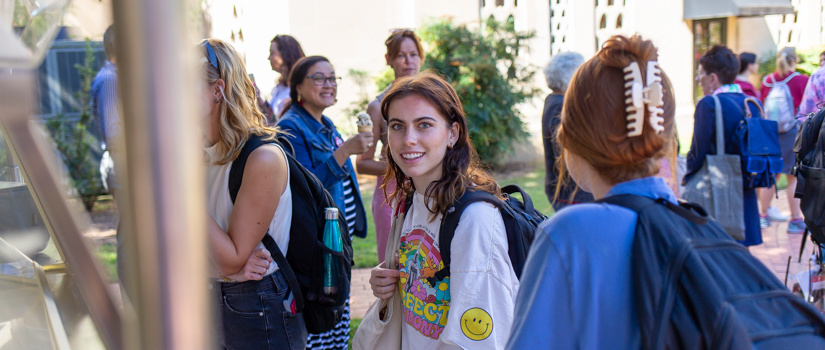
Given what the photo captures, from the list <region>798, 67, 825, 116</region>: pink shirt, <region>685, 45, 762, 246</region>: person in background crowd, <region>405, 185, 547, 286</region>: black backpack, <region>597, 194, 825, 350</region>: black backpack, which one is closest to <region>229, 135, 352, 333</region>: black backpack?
<region>405, 185, 547, 286</region>: black backpack

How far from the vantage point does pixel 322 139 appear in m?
3.77

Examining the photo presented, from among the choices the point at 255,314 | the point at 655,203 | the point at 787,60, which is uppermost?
the point at 787,60

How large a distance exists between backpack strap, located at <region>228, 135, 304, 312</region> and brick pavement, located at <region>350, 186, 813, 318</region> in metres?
2.54

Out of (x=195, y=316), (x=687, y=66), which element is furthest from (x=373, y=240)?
(x=687, y=66)

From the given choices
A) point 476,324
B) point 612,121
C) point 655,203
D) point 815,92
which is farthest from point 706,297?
point 815,92

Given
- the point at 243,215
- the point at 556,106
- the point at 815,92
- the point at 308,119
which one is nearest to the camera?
the point at 243,215

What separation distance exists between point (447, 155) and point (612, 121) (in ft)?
3.06

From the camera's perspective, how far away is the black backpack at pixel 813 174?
3.52 meters

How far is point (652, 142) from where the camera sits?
4.18ft

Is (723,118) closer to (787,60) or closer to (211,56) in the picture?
(211,56)

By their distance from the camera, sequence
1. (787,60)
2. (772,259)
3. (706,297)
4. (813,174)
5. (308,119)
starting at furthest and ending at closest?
1. (787,60)
2. (772,259)
3. (308,119)
4. (813,174)
5. (706,297)

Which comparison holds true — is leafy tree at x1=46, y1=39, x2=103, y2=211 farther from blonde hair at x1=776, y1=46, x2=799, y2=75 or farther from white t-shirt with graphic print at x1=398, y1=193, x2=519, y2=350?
blonde hair at x1=776, y1=46, x2=799, y2=75

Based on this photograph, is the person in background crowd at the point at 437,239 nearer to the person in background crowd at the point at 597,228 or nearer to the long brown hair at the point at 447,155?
the long brown hair at the point at 447,155

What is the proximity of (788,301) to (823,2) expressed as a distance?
1771cm
